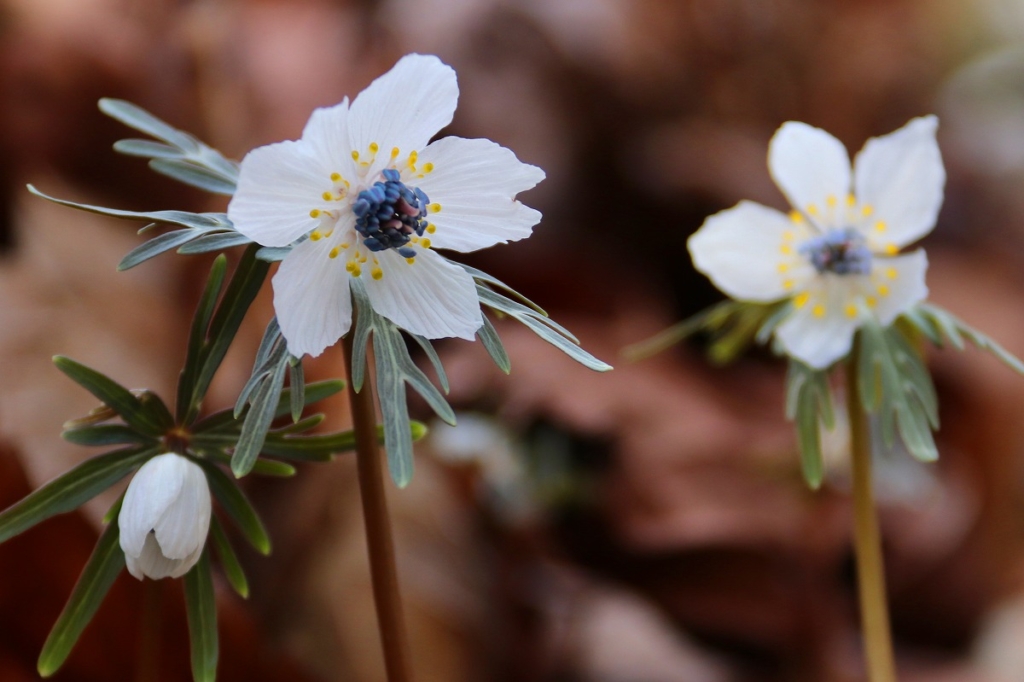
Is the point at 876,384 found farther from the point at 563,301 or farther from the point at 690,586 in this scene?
the point at 563,301

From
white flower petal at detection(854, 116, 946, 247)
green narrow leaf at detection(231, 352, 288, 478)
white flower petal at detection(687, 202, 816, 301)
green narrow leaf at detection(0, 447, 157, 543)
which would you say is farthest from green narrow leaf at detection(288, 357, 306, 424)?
white flower petal at detection(854, 116, 946, 247)

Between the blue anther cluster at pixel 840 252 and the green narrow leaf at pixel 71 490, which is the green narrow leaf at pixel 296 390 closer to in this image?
the green narrow leaf at pixel 71 490

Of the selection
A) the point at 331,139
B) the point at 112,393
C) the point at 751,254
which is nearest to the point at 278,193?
the point at 331,139

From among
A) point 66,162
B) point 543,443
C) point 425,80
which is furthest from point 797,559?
point 66,162

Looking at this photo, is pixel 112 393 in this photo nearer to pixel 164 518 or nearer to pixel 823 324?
pixel 164 518

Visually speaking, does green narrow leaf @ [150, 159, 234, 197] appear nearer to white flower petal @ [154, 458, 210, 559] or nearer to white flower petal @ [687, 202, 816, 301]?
white flower petal @ [154, 458, 210, 559]

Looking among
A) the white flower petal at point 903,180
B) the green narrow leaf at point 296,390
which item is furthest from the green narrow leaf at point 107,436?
the white flower petal at point 903,180
